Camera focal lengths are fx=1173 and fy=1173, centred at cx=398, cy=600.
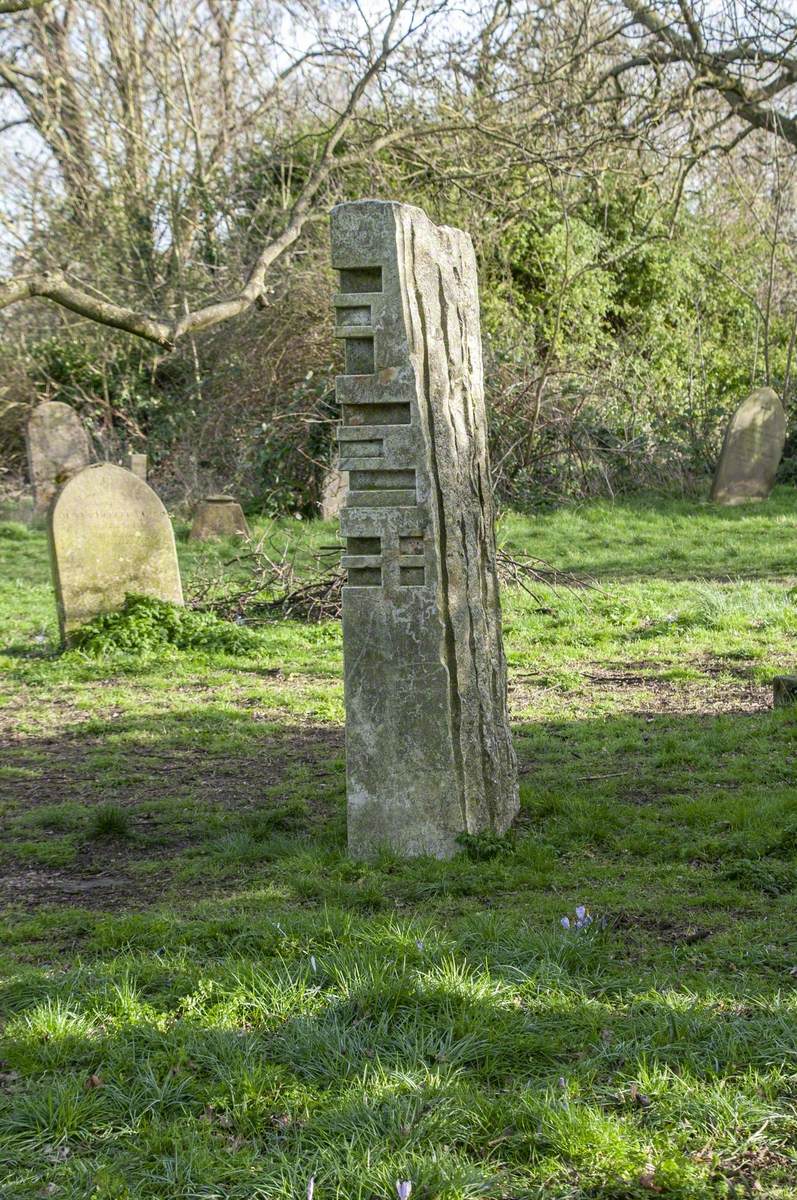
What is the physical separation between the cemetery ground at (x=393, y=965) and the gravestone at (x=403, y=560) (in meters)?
0.31

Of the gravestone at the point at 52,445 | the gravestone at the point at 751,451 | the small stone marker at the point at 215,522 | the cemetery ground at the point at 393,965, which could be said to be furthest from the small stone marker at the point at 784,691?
the gravestone at the point at 52,445

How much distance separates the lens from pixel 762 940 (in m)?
4.10

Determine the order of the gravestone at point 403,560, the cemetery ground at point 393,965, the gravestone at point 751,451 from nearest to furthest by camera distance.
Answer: the cemetery ground at point 393,965
the gravestone at point 403,560
the gravestone at point 751,451

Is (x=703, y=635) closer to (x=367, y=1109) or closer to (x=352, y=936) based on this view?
(x=352, y=936)

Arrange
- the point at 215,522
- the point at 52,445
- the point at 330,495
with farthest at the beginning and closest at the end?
the point at 52,445
the point at 330,495
the point at 215,522

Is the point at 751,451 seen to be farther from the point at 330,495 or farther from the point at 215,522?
the point at 215,522

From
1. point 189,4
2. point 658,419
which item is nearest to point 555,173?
point 658,419

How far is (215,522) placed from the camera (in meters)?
16.0

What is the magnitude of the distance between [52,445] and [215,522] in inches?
189

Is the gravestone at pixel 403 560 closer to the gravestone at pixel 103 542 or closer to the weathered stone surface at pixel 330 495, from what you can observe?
the gravestone at pixel 103 542

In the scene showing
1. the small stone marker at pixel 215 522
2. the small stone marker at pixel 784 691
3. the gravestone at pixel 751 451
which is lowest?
the small stone marker at pixel 784 691

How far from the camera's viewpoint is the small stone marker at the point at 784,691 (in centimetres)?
747

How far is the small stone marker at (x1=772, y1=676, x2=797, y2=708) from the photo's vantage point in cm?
747

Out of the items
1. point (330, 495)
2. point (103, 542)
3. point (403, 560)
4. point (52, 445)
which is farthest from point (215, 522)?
point (403, 560)
